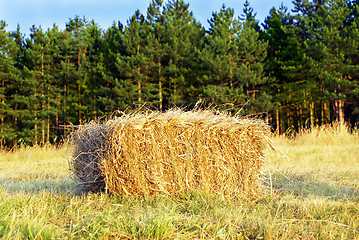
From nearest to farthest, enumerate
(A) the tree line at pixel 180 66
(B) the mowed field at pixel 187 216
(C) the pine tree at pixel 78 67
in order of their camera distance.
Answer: (B) the mowed field at pixel 187 216
(A) the tree line at pixel 180 66
(C) the pine tree at pixel 78 67

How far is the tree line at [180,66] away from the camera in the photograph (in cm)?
1984

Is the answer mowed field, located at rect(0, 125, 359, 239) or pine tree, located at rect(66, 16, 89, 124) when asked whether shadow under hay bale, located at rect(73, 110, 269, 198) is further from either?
pine tree, located at rect(66, 16, 89, 124)

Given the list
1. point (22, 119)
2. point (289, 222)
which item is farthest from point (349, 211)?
point (22, 119)

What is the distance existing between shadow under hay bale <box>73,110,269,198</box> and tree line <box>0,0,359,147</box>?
1453cm

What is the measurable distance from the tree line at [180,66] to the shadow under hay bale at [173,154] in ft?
47.7

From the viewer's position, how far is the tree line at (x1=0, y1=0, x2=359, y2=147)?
1984 cm

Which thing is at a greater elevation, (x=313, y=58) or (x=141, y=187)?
(x=313, y=58)

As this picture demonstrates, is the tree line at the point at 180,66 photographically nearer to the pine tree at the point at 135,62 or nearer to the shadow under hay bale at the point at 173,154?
the pine tree at the point at 135,62

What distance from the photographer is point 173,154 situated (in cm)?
338

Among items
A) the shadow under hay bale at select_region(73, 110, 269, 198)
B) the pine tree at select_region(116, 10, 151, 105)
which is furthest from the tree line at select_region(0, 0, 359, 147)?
Answer: the shadow under hay bale at select_region(73, 110, 269, 198)

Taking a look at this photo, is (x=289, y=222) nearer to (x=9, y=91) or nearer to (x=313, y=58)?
(x=313, y=58)

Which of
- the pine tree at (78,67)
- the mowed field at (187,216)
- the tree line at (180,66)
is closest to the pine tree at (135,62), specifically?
Result: the tree line at (180,66)

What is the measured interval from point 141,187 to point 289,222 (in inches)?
62.4

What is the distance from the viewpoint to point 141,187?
3225mm
